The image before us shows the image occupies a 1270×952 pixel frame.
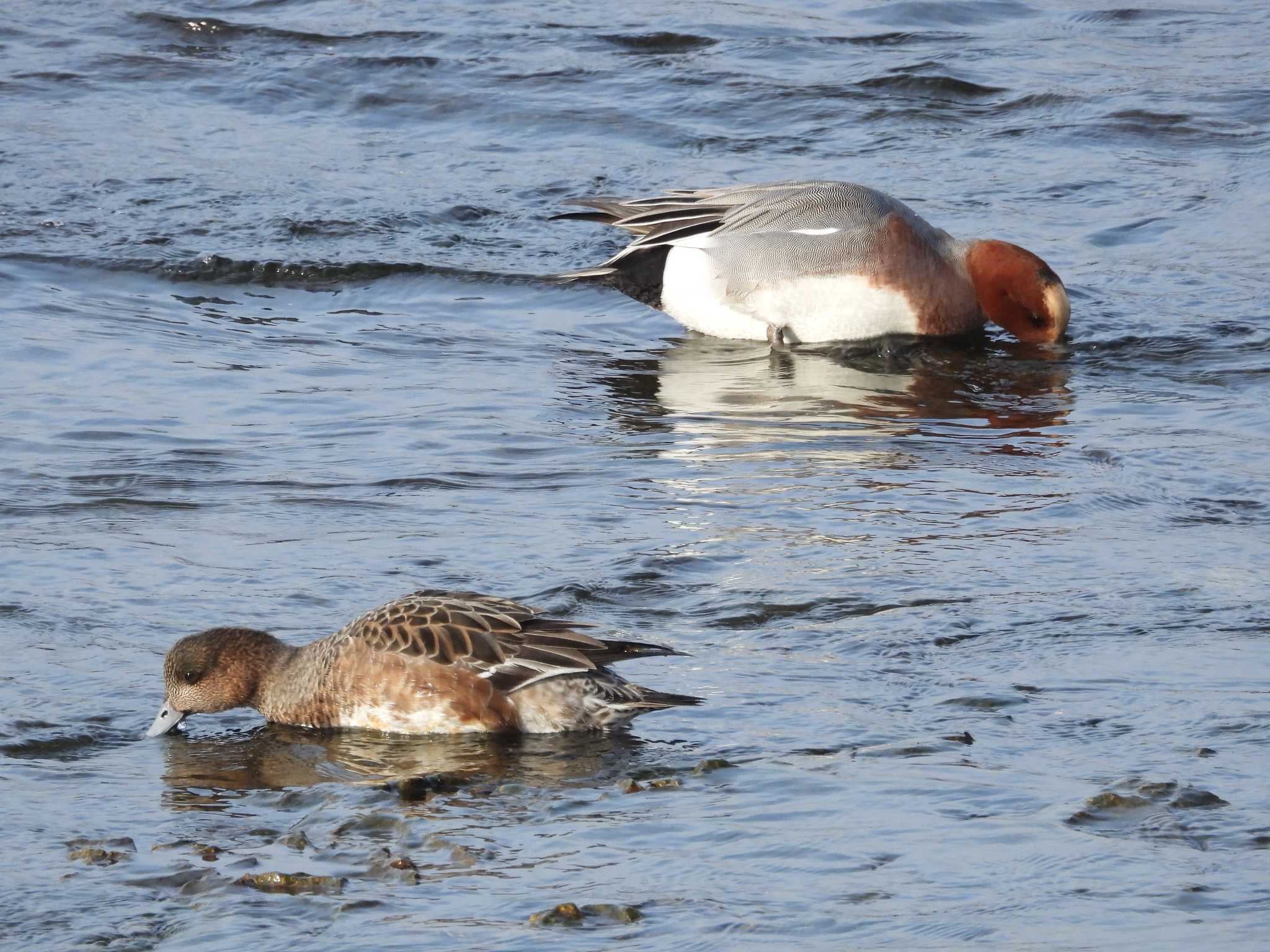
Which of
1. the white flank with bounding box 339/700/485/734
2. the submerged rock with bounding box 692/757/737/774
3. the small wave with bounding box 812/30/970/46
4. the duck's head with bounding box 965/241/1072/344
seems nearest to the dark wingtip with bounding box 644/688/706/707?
the submerged rock with bounding box 692/757/737/774

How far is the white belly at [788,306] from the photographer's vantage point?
10219 millimetres

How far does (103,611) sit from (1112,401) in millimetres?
4656

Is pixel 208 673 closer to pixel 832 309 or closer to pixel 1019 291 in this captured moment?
pixel 832 309

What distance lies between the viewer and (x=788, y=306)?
1038 cm

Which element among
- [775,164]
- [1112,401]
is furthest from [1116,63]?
[1112,401]

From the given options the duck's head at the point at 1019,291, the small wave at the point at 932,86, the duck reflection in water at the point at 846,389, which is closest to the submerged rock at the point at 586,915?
the duck reflection in water at the point at 846,389

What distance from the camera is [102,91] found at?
49.3 feet

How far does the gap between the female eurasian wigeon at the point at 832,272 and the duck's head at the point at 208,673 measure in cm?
500

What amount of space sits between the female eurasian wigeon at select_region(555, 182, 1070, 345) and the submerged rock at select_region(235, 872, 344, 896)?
6.12 m

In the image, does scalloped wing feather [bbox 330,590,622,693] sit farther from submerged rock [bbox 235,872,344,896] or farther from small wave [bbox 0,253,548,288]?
small wave [bbox 0,253,548,288]

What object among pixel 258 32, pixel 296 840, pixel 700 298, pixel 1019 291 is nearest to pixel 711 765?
pixel 296 840

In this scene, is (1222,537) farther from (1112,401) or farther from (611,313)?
(611,313)

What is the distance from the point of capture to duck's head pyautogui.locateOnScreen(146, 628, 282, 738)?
5652 millimetres

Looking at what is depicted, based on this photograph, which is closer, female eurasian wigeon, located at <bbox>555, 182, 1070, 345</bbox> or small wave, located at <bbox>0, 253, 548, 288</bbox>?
female eurasian wigeon, located at <bbox>555, 182, 1070, 345</bbox>
